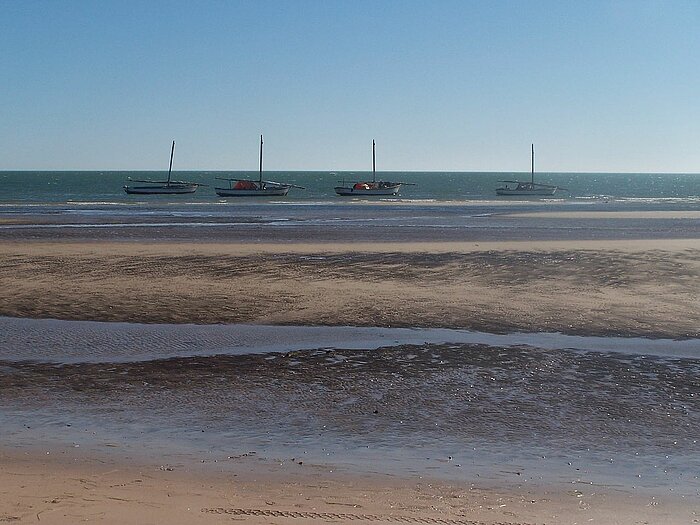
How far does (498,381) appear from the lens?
11383 mm

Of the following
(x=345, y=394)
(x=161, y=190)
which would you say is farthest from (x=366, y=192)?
(x=345, y=394)

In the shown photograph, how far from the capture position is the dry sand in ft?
21.6

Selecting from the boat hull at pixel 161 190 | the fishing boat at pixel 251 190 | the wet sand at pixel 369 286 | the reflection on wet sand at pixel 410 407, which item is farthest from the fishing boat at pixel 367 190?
the reflection on wet sand at pixel 410 407

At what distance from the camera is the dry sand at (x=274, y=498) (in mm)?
6578

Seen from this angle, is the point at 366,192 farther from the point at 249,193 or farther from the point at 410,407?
the point at 410,407

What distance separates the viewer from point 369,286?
1975cm

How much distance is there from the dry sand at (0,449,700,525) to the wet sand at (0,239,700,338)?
7.68 m

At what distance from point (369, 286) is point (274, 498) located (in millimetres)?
12804

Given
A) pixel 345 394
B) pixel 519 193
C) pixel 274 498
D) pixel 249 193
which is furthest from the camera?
pixel 519 193

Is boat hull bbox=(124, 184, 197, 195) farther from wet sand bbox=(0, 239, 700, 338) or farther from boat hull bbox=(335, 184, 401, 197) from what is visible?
wet sand bbox=(0, 239, 700, 338)

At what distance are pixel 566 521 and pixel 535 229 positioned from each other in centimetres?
3403

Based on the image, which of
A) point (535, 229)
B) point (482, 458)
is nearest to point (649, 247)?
point (535, 229)

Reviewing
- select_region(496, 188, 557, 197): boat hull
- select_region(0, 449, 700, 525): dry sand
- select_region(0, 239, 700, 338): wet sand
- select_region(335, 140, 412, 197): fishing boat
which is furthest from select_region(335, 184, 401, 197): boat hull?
select_region(0, 449, 700, 525): dry sand

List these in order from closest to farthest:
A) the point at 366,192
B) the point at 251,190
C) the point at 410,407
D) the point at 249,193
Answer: the point at 410,407
the point at 249,193
the point at 251,190
the point at 366,192
